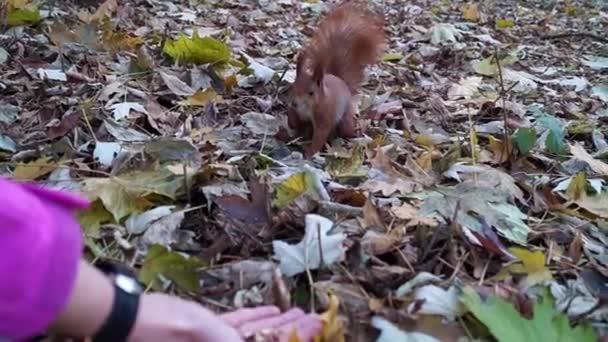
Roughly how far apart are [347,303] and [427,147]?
0.74m

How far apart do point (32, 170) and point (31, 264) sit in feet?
2.47

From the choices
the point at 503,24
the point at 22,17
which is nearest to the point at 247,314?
the point at 22,17

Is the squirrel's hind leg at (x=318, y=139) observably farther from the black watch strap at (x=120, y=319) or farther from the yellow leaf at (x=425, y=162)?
the black watch strap at (x=120, y=319)

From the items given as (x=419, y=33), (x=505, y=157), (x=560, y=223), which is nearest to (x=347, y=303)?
(x=560, y=223)

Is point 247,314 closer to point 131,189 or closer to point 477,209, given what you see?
point 131,189

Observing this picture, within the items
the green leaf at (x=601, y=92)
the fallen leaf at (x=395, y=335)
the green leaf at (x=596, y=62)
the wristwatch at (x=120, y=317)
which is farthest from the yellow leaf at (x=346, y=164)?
the green leaf at (x=596, y=62)

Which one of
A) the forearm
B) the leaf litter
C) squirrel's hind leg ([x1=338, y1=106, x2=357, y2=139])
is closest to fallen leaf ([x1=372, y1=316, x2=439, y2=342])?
the leaf litter

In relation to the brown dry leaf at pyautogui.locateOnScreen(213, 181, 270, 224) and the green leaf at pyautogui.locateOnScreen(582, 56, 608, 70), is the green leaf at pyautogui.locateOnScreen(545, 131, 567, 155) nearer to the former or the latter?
the brown dry leaf at pyautogui.locateOnScreen(213, 181, 270, 224)

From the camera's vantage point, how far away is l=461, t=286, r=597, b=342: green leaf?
91 cm

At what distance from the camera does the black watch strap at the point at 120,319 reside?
717mm

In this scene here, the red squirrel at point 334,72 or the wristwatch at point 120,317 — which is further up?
the wristwatch at point 120,317

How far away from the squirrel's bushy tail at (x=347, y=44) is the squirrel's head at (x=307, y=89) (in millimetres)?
13

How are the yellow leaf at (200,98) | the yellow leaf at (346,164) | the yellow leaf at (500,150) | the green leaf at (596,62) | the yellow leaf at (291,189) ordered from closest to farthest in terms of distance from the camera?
the yellow leaf at (291,189) → the yellow leaf at (346,164) → the yellow leaf at (500,150) → the yellow leaf at (200,98) → the green leaf at (596,62)

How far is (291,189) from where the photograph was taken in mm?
1266
